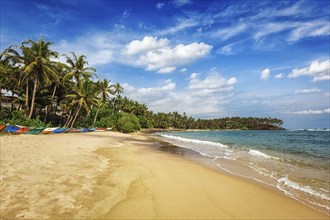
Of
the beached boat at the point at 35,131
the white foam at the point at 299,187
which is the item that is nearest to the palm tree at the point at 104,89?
the beached boat at the point at 35,131

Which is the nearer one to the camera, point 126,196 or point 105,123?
point 126,196

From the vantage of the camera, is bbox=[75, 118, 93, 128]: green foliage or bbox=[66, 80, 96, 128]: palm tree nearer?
bbox=[66, 80, 96, 128]: palm tree

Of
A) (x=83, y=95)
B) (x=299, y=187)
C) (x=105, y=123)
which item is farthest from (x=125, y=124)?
(x=299, y=187)

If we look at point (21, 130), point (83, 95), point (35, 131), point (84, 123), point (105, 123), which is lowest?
point (35, 131)

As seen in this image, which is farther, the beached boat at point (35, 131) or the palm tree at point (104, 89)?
the palm tree at point (104, 89)

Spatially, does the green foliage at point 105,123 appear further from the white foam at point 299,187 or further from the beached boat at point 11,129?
the white foam at point 299,187

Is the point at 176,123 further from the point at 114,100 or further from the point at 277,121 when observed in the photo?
the point at 277,121

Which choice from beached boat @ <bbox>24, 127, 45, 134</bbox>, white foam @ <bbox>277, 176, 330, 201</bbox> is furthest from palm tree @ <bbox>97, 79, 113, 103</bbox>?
white foam @ <bbox>277, 176, 330, 201</bbox>

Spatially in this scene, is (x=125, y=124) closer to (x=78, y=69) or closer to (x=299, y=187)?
(x=78, y=69)

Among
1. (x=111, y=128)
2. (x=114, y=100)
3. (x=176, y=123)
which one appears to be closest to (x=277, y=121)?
(x=176, y=123)

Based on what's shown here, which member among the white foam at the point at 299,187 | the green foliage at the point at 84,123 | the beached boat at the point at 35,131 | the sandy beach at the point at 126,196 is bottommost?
the white foam at the point at 299,187

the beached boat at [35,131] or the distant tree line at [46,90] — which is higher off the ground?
the distant tree line at [46,90]

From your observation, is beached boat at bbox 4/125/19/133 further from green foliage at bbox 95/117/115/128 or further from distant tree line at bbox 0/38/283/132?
green foliage at bbox 95/117/115/128

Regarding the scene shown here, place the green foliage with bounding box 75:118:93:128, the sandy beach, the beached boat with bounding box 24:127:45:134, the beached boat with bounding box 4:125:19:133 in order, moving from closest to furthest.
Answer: the sandy beach → the beached boat with bounding box 4:125:19:133 → the beached boat with bounding box 24:127:45:134 → the green foliage with bounding box 75:118:93:128
